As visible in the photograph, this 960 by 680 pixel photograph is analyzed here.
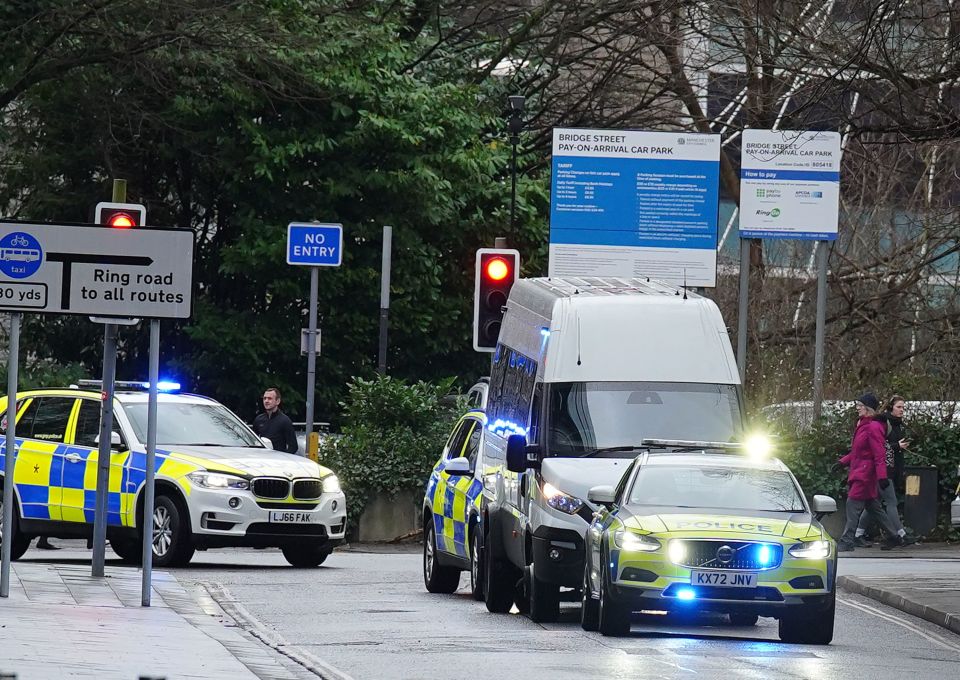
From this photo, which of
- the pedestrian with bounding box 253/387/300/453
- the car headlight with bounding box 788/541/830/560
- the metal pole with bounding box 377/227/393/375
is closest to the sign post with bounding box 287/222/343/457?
the pedestrian with bounding box 253/387/300/453

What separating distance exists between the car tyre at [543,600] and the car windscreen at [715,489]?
1.20 metres

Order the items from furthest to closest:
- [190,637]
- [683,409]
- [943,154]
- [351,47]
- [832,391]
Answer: [943,154], [351,47], [832,391], [683,409], [190,637]

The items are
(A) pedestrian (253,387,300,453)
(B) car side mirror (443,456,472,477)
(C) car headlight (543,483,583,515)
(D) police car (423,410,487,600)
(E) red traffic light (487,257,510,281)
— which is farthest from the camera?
(A) pedestrian (253,387,300,453)

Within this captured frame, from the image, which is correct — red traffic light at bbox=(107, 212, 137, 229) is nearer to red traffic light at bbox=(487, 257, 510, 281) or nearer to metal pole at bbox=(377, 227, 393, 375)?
red traffic light at bbox=(487, 257, 510, 281)

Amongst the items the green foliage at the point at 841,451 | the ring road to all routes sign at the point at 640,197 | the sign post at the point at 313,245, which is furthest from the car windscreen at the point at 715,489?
the ring road to all routes sign at the point at 640,197

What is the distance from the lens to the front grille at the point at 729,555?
14.1 meters

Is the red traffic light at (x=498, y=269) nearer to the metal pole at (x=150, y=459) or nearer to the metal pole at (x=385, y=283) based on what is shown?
the metal pole at (x=385, y=283)

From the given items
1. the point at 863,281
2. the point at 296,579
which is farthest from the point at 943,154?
the point at 296,579

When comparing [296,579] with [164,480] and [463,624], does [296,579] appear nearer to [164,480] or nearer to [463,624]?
[164,480]

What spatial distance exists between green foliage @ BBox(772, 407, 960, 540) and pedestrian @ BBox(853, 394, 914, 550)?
2.12ft

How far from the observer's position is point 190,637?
13359 mm

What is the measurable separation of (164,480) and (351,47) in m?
13.7

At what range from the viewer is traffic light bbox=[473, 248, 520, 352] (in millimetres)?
22719

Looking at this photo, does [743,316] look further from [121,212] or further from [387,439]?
[121,212]
